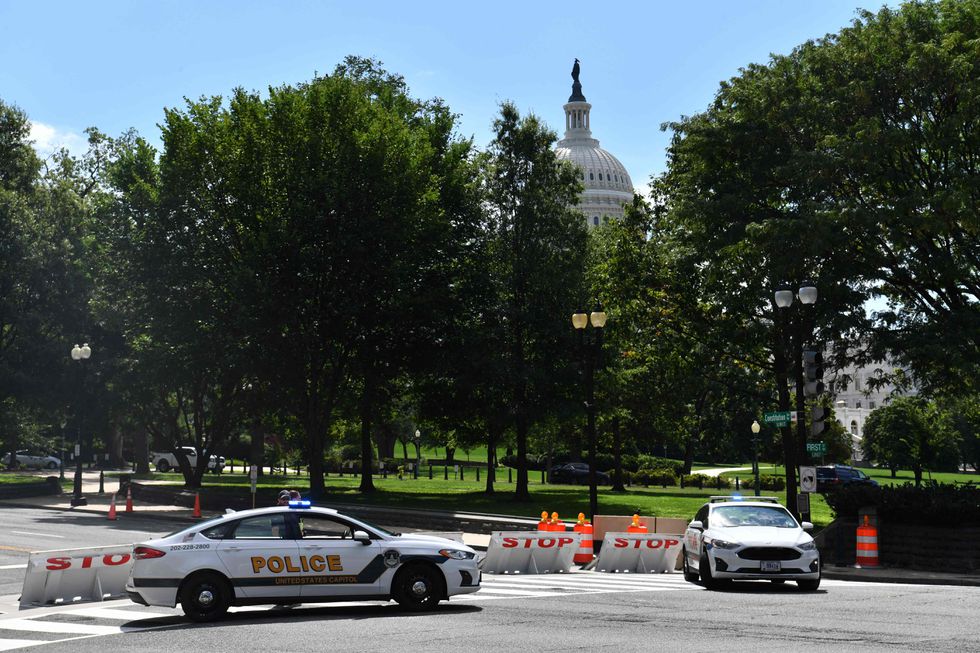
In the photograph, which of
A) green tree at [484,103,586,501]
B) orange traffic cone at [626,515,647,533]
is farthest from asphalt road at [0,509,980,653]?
green tree at [484,103,586,501]

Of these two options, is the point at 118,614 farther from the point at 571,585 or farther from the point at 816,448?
the point at 816,448

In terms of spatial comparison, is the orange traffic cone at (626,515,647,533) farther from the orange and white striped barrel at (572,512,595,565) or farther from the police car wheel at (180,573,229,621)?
the police car wheel at (180,573,229,621)

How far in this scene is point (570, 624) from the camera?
1334cm

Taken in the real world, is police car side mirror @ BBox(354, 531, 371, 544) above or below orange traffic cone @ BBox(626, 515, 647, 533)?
above

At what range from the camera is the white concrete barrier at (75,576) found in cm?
1588

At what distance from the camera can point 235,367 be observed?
133ft

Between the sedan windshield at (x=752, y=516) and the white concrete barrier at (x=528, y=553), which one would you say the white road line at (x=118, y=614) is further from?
the sedan windshield at (x=752, y=516)

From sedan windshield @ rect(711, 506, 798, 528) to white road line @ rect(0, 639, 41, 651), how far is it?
11014 millimetres

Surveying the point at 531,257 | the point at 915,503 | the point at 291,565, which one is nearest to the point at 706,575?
the point at 915,503

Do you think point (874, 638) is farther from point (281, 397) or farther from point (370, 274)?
point (281, 397)

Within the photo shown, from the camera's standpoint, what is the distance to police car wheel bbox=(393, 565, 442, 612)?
1452 cm

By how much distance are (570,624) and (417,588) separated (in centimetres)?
233

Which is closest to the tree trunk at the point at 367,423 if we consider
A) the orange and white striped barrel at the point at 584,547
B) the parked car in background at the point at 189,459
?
the orange and white striped barrel at the point at 584,547

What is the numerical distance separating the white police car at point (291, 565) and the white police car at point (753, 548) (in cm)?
487
